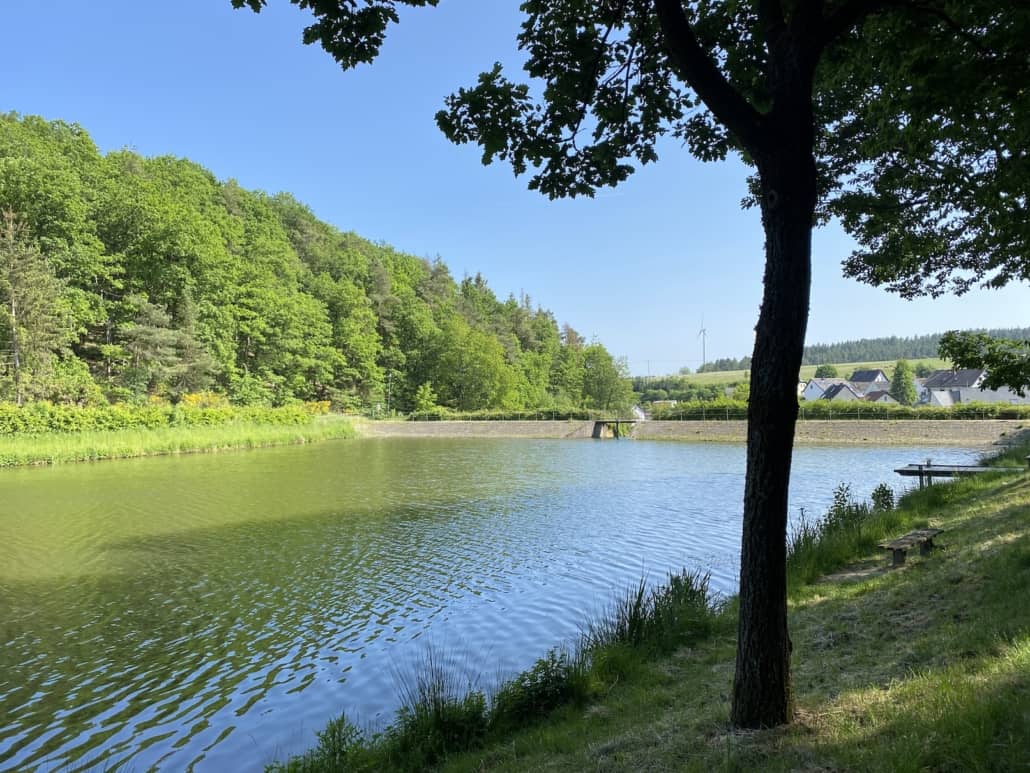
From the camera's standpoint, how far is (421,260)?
98812mm

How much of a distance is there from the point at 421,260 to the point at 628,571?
307 feet

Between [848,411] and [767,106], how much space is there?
40.9 metres

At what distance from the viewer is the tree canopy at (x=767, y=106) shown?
10.5 ft

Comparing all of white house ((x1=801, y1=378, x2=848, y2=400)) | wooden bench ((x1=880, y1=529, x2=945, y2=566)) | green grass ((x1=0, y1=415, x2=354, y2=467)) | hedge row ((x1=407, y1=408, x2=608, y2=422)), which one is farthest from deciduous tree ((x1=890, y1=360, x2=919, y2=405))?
wooden bench ((x1=880, y1=529, x2=945, y2=566))

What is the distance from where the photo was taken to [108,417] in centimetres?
3133

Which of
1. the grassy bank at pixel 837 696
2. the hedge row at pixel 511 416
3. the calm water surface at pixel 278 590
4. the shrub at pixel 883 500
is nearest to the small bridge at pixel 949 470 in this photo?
the calm water surface at pixel 278 590

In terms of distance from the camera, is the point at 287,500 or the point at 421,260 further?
the point at 421,260

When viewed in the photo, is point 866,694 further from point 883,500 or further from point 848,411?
point 848,411

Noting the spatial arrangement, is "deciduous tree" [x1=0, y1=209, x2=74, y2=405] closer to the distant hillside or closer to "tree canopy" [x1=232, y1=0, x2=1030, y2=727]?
"tree canopy" [x1=232, y1=0, x2=1030, y2=727]

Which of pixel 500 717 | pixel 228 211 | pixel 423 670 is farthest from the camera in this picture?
A: pixel 228 211

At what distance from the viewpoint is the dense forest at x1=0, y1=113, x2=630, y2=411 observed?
3825 centimetres

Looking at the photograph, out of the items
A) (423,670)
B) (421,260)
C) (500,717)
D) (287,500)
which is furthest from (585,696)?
(421,260)

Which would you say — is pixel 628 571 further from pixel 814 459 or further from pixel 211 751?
pixel 814 459

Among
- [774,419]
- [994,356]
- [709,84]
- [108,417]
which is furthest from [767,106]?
[108,417]
